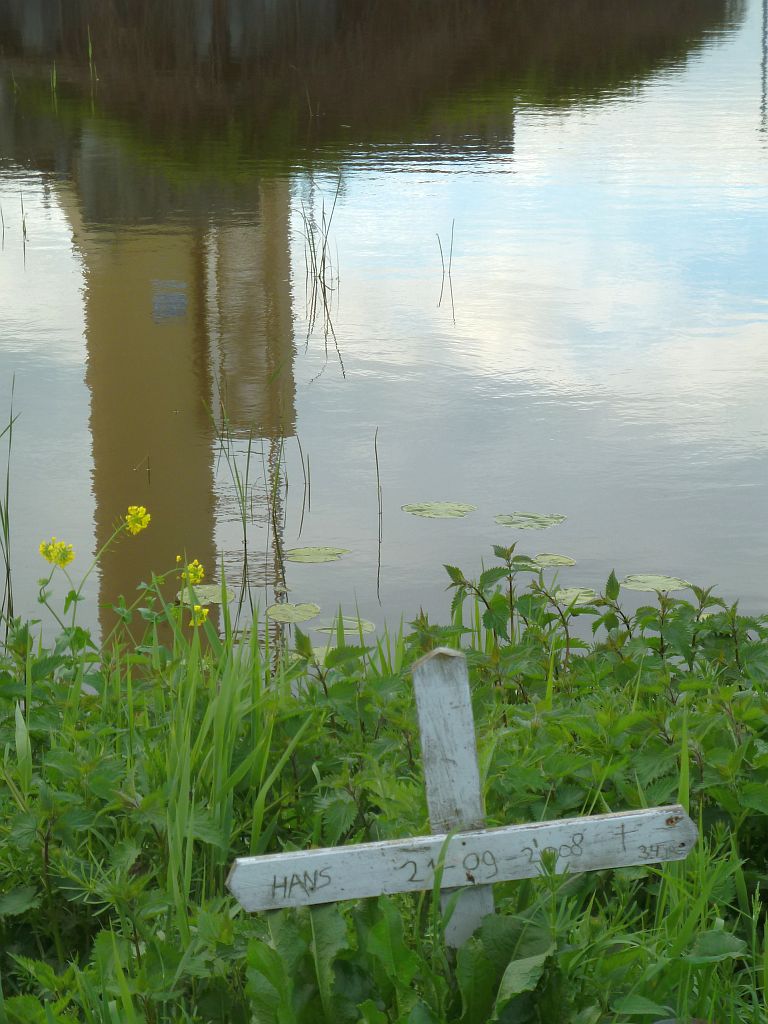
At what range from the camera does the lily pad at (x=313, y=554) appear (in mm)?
3686

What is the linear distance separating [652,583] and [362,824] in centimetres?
176

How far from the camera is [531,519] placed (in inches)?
155

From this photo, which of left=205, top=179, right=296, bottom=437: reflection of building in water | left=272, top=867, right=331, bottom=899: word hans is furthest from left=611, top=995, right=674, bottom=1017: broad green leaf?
left=205, top=179, right=296, bottom=437: reflection of building in water

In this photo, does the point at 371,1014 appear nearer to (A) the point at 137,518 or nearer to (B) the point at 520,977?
(B) the point at 520,977

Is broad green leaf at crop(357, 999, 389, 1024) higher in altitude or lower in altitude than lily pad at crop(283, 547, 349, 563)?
higher

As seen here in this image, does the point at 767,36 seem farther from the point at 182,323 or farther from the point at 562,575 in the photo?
the point at 562,575

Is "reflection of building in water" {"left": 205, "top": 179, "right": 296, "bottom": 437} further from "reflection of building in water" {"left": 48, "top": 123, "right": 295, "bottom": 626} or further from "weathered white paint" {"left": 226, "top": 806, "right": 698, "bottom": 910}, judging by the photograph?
"weathered white paint" {"left": 226, "top": 806, "right": 698, "bottom": 910}

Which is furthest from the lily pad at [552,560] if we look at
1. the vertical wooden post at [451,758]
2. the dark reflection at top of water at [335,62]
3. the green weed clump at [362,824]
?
the dark reflection at top of water at [335,62]

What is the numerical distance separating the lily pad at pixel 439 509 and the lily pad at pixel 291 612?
0.67m

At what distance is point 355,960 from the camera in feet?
5.09

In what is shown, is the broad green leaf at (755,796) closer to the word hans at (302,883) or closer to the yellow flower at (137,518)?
the word hans at (302,883)

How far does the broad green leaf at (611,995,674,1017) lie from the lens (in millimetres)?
1419

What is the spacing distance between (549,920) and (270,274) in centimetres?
539

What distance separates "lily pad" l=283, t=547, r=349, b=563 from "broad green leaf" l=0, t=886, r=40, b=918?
74.2 inches
